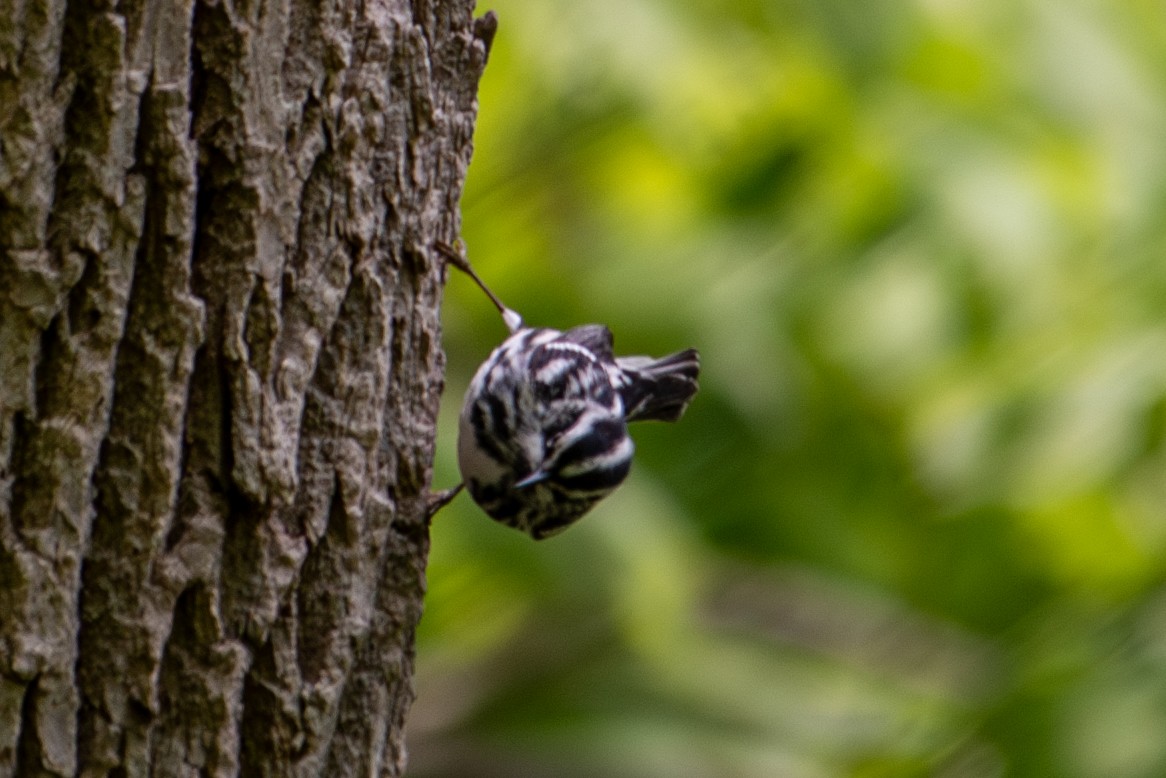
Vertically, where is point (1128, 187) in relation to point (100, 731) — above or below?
above

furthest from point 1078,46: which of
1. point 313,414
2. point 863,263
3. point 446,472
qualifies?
point 313,414

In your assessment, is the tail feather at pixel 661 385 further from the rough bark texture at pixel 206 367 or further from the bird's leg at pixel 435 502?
the rough bark texture at pixel 206 367

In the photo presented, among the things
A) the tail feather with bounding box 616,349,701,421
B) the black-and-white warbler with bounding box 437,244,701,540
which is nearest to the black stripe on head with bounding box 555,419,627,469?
the black-and-white warbler with bounding box 437,244,701,540

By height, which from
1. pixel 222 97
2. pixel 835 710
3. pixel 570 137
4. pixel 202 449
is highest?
pixel 570 137

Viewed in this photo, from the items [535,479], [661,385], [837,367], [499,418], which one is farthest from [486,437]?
[837,367]

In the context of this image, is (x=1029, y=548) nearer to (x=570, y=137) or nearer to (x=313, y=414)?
(x=570, y=137)

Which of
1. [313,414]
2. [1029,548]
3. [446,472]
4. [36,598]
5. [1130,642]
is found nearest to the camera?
[36,598]

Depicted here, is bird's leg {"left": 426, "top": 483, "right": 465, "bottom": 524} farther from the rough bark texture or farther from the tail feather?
the tail feather

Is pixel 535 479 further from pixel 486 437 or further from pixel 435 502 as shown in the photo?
pixel 435 502
